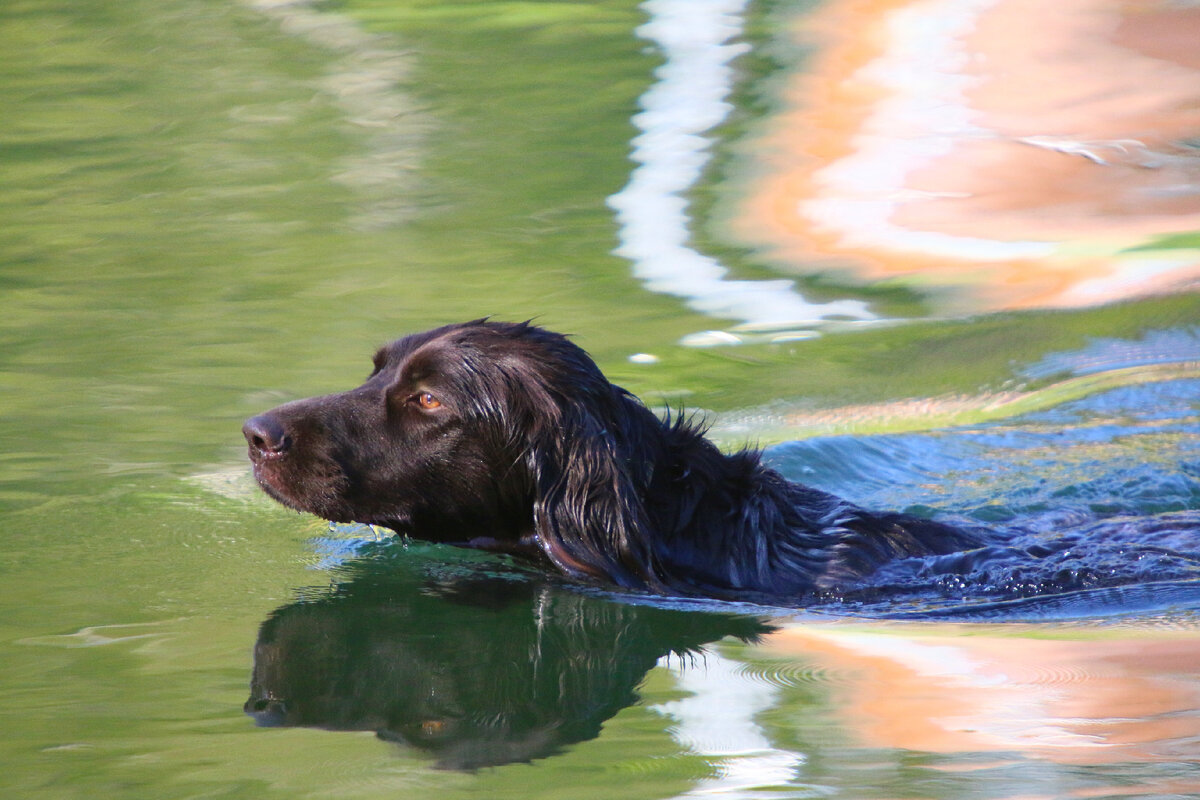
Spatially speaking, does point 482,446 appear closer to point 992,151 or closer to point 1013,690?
point 1013,690

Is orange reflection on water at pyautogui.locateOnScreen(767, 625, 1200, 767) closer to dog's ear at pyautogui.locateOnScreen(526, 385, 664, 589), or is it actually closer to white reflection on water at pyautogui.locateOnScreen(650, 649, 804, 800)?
white reflection on water at pyautogui.locateOnScreen(650, 649, 804, 800)

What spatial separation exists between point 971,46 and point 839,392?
779 cm

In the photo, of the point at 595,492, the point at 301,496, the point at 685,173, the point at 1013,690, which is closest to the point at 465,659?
the point at 595,492

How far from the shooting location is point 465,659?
17.1 ft

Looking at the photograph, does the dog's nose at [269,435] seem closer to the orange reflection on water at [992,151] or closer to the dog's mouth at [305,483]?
the dog's mouth at [305,483]

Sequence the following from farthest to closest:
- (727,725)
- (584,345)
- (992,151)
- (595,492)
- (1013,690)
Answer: (992,151) → (584,345) → (595,492) → (1013,690) → (727,725)

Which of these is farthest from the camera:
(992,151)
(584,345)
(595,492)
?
(992,151)

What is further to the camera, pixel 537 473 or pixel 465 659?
pixel 537 473

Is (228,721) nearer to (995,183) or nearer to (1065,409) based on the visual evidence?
(1065,409)

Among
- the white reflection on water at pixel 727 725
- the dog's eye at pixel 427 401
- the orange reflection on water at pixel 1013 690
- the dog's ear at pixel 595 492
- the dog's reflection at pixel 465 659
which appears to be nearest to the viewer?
the white reflection on water at pixel 727 725

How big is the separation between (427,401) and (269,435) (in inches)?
24.7

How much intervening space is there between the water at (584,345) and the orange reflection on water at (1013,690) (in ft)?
0.07

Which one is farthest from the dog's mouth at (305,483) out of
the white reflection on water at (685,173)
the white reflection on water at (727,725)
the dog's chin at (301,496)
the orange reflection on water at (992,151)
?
the orange reflection on water at (992,151)

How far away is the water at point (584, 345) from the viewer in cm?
441
